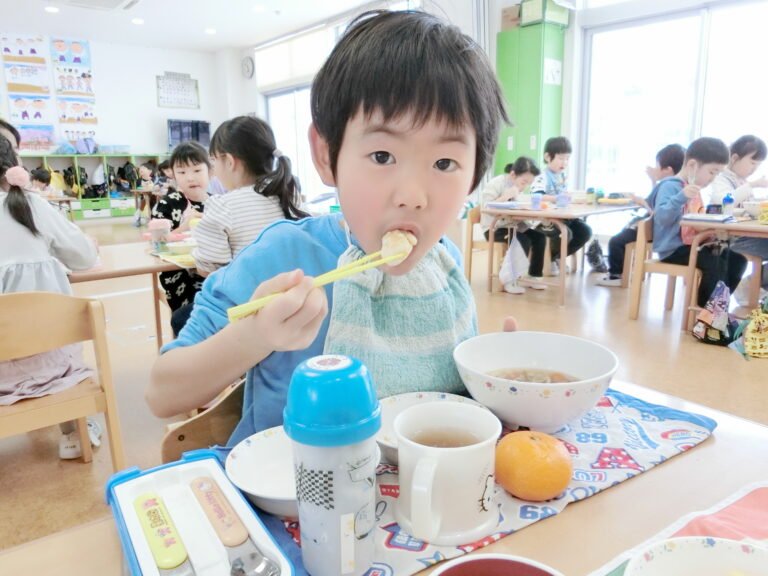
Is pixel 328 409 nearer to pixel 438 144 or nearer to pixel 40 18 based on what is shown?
pixel 438 144

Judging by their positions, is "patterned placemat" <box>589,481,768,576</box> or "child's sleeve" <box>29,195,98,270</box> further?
"child's sleeve" <box>29,195,98,270</box>

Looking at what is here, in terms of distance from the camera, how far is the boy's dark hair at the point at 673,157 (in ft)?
15.2

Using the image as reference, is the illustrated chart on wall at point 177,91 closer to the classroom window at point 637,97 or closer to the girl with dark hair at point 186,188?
the classroom window at point 637,97

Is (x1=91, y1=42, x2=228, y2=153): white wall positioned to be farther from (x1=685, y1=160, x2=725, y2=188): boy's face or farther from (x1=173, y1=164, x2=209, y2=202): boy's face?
(x1=685, y1=160, x2=725, y2=188): boy's face

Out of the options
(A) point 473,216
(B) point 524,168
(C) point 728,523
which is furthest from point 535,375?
(B) point 524,168

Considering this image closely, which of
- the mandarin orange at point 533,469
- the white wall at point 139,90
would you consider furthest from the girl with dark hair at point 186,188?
the white wall at point 139,90

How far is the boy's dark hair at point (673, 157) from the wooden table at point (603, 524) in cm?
461

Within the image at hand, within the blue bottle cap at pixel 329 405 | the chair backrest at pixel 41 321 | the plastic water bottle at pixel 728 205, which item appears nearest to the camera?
the blue bottle cap at pixel 329 405

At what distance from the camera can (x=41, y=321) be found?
1.49m

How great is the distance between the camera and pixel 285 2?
7.79 metres

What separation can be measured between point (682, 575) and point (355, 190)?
50 centimetres

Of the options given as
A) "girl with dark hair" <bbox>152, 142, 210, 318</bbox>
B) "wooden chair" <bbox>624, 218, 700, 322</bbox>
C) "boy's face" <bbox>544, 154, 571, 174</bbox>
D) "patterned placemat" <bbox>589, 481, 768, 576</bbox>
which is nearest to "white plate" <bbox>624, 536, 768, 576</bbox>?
"patterned placemat" <bbox>589, 481, 768, 576</bbox>

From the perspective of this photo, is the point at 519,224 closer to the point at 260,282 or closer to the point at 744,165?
the point at 744,165

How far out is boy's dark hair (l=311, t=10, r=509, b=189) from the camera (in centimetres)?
65
